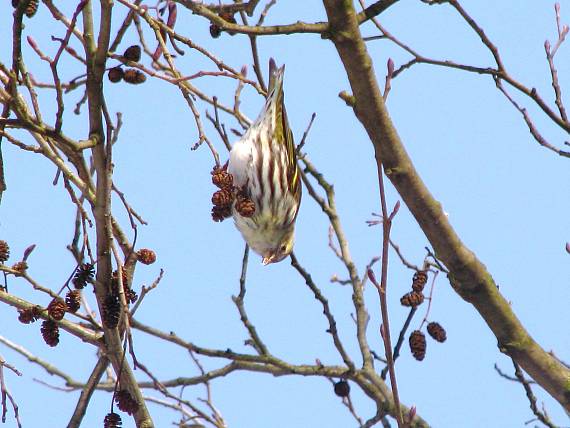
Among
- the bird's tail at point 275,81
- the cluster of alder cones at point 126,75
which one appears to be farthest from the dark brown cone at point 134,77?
the bird's tail at point 275,81

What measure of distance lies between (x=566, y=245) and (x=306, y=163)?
1.85m

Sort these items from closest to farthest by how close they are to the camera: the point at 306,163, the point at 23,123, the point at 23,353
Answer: the point at 23,123 < the point at 23,353 < the point at 306,163

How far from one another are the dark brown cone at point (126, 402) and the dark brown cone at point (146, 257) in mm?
509

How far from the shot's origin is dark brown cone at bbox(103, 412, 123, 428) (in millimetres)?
3238

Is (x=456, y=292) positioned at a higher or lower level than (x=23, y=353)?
lower

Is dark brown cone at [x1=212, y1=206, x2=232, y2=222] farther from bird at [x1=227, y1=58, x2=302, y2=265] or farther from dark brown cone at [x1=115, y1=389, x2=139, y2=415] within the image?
dark brown cone at [x1=115, y1=389, x2=139, y2=415]

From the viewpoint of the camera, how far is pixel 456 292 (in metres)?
3.57

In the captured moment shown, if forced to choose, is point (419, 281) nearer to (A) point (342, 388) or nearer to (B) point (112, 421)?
(A) point (342, 388)

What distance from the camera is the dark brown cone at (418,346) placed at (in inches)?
177

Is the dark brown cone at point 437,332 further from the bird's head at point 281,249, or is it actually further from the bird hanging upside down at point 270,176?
the bird's head at point 281,249

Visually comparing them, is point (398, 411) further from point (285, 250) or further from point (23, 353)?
point (285, 250)

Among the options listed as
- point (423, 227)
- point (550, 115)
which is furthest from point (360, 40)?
point (550, 115)

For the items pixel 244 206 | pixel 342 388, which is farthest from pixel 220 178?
pixel 342 388

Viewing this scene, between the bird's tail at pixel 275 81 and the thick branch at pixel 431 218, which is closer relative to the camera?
the thick branch at pixel 431 218
